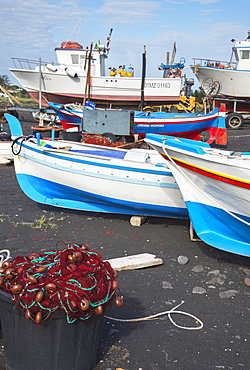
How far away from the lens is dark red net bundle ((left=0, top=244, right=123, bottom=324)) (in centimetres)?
257

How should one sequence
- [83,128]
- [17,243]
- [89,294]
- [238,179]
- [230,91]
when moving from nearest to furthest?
[89,294] < [238,179] < [17,243] < [83,128] < [230,91]

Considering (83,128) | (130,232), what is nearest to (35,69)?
(83,128)

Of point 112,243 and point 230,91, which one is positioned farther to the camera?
point 230,91

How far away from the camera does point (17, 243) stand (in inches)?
214

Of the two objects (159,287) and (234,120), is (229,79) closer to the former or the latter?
(234,120)

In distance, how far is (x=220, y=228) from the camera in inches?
200

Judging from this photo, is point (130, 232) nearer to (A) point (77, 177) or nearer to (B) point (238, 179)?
(A) point (77, 177)

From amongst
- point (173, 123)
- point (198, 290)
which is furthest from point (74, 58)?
point (198, 290)

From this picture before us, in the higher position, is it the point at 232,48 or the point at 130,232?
the point at 232,48

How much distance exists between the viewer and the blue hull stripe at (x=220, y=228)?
16.1 feet

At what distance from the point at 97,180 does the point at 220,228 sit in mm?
2087

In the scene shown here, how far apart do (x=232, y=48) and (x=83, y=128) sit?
12.3 metres

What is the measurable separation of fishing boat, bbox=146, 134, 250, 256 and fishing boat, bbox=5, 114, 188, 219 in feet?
2.28

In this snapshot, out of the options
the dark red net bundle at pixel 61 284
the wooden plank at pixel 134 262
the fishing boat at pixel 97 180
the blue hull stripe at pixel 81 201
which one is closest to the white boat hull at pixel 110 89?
the fishing boat at pixel 97 180
